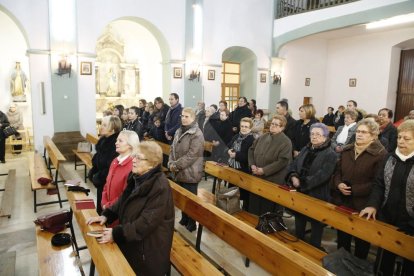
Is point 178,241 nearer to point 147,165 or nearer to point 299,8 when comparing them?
point 147,165

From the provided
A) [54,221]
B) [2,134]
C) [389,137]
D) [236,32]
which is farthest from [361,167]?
[236,32]

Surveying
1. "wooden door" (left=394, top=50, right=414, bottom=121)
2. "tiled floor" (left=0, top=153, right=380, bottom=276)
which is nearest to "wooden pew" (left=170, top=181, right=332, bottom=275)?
"tiled floor" (left=0, top=153, right=380, bottom=276)

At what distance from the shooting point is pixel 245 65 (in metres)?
12.2

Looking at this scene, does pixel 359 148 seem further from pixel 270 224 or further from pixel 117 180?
pixel 117 180

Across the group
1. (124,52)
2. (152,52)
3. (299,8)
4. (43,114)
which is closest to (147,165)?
(43,114)

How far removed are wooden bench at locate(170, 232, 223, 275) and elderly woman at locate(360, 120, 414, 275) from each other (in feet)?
4.41

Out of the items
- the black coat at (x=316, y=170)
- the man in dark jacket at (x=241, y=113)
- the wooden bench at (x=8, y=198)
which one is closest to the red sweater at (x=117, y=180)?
the black coat at (x=316, y=170)

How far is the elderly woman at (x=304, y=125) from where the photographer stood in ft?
15.8

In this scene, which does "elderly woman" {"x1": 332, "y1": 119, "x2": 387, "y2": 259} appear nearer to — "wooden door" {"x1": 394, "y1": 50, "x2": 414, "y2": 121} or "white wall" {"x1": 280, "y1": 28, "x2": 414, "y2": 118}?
"white wall" {"x1": 280, "y1": 28, "x2": 414, "y2": 118}

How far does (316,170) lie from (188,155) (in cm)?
142

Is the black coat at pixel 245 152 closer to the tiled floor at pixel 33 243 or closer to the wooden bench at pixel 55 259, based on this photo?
the tiled floor at pixel 33 243

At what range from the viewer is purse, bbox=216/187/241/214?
3.58 m

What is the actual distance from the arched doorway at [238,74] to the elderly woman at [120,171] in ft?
30.8

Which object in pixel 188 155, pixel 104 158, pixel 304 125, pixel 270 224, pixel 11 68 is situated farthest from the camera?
pixel 11 68
